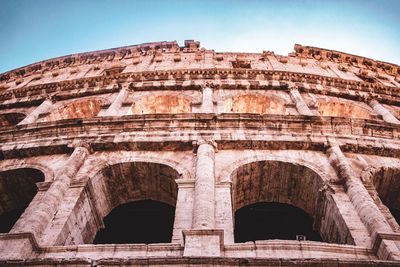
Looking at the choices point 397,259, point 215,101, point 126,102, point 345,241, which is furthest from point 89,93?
point 397,259

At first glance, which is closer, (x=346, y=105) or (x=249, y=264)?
(x=249, y=264)

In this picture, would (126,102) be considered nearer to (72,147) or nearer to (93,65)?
(72,147)

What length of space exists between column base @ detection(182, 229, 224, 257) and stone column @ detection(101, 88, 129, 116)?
21.5 feet

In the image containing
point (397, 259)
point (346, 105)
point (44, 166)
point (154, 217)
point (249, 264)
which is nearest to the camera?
point (249, 264)

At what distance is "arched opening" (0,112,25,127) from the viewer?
13844 mm

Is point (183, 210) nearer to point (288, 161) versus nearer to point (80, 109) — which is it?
point (288, 161)

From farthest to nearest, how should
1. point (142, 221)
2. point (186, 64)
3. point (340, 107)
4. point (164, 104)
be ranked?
1. point (186, 64)
2. point (164, 104)
3. point (340, 107)
4. point (142, 221)

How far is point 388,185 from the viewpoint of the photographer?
8.70 m

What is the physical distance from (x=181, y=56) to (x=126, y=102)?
757 cm

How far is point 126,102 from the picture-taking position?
491 inches

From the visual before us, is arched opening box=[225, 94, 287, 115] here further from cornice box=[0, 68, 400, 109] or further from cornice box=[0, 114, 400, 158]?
cornice box=[0, 114, 400, 158]

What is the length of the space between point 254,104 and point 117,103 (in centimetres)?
495

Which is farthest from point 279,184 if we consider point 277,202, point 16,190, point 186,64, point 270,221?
point 186,64

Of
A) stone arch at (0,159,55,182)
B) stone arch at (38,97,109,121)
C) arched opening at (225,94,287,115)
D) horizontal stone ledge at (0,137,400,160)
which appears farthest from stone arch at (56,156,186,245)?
stone arch at (38,97,109,121)
